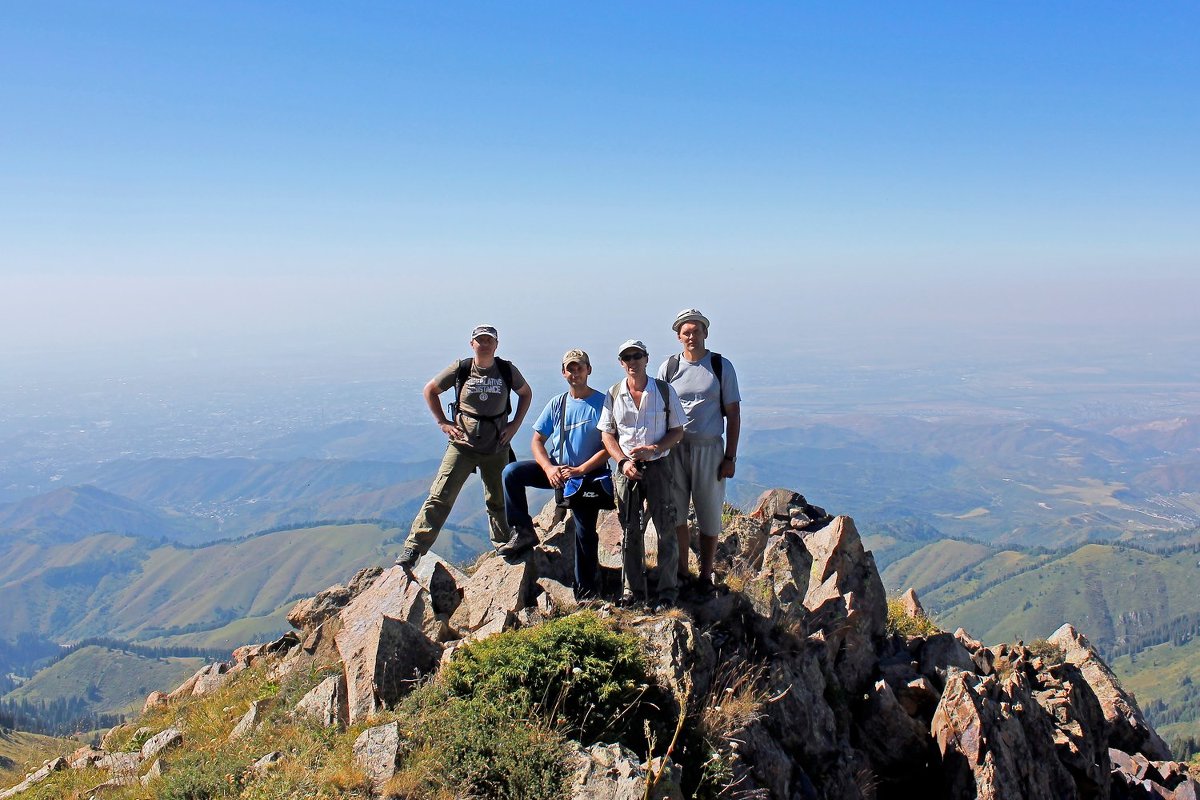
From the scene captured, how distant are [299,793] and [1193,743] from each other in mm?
145828

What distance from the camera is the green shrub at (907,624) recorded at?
16.7 m

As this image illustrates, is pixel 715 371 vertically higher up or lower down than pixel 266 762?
higher up

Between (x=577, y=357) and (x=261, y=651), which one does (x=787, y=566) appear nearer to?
(x=577, y=357)

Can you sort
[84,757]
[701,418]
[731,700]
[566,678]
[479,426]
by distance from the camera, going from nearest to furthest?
[566,678]
[731,700]
[701,418]
[84,757]
[479,426]

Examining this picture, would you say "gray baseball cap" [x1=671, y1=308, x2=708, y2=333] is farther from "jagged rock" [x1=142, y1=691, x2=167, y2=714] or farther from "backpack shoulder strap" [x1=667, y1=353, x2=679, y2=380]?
"jagged rock" [x1=142, y1=691, x2=167, y2=714]

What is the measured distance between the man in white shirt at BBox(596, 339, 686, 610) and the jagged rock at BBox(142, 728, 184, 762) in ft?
24.7

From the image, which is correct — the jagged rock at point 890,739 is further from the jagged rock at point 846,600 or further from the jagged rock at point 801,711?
the jagged rock at point 801,711

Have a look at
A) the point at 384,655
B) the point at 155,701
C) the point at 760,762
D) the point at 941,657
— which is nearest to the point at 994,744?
the point at 941,657

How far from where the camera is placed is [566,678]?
28.9 ft

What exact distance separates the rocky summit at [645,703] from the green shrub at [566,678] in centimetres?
3

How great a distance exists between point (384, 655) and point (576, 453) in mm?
4203

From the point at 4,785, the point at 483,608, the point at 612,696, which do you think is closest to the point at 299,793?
the point at 612,696

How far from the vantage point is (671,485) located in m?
11.4

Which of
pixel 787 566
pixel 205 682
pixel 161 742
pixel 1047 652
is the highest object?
pixel 787 566
